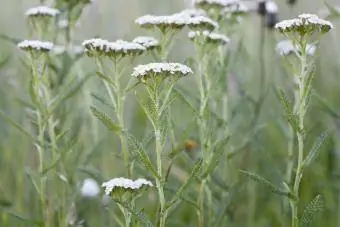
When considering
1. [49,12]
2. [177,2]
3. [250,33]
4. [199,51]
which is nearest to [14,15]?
[177,2]

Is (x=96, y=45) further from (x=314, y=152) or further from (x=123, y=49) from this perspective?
(x=314, y=152)

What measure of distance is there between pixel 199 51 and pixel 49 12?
456 millimetres

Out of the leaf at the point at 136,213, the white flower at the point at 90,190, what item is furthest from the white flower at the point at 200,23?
the white flower at the point at 90,190

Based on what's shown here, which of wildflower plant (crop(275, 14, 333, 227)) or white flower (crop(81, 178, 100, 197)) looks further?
white flower (crop(81, 178, 100, 197))

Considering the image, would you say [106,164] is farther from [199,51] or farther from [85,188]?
[199,51]

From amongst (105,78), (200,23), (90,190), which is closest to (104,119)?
(105,78)

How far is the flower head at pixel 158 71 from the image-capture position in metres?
1.43

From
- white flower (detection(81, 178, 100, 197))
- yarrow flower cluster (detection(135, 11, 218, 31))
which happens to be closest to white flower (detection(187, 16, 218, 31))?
yarrow flower cluster (detection(135, 11, 218, 31))

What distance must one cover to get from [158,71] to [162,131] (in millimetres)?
144

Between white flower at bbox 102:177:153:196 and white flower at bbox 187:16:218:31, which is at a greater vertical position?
white flower at bbox 187:16:218:31

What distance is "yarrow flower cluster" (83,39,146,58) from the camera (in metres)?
1.59

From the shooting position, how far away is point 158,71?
142 centimetres

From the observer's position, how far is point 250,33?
3752 mm

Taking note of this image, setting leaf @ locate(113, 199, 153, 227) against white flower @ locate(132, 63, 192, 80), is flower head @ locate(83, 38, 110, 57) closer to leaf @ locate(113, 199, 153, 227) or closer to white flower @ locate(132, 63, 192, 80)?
white flower @ locate(132, 63, 192, 80)
